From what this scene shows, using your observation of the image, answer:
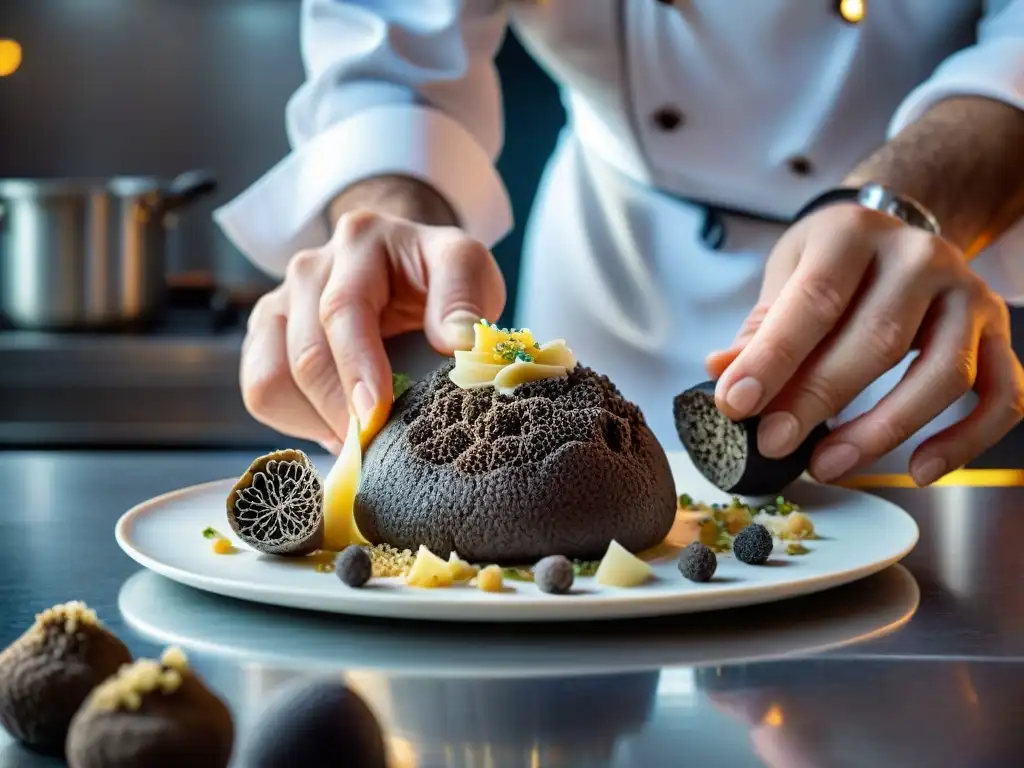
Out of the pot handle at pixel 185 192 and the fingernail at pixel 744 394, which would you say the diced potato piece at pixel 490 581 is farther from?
the pot handle at pixel 185 192

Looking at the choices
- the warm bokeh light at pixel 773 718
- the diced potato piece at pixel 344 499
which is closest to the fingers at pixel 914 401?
the diced potato piece at pixel 344 499

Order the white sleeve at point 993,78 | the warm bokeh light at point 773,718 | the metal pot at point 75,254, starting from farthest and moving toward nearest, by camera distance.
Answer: the metal pot at point 75,254, the white sleeve at point 993,78, the warm bokeh light at point 773,718

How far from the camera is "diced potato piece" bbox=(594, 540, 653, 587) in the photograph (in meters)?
0.83

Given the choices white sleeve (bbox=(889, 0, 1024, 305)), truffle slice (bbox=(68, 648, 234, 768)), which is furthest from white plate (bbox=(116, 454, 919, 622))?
white sleeve (bbox=(889, 0, 1024, 305))

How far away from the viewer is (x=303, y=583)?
0.84 meters

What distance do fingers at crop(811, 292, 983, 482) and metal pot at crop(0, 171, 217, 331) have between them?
6.43 ft

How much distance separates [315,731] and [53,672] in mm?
126

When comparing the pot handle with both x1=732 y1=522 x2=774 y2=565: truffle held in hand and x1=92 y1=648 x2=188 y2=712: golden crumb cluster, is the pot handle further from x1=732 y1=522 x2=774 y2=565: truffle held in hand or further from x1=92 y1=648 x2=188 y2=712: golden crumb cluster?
x1=92 y1=648 x2=188 y2=712: golden crumb cluster

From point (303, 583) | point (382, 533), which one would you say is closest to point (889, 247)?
point (382, 533)

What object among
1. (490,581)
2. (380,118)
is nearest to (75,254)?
(380,118)

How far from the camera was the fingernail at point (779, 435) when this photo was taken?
1143 millimetres

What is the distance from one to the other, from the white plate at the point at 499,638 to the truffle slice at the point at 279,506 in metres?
0.07

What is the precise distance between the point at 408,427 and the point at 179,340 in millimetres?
1689

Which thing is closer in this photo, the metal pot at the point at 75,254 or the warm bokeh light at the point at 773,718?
the warm bokeh light at the point at 773,718
